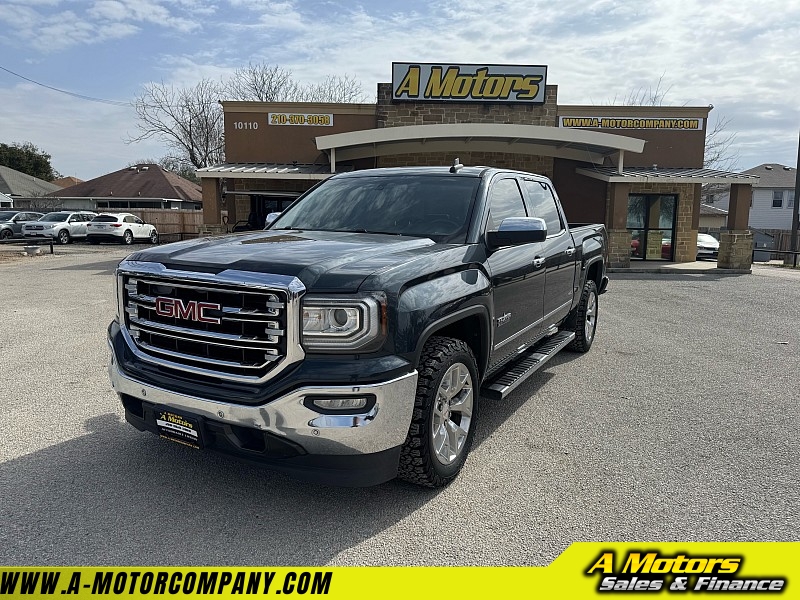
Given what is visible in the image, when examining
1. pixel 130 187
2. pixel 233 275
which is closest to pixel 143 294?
pixel 233 275

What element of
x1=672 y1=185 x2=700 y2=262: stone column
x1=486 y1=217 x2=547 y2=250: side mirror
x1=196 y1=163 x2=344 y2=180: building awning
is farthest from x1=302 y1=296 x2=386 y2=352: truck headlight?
x1=672 y1=185 x2=700 y2=262: stone column

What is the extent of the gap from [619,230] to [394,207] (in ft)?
47.2

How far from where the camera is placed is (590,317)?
7.07 m

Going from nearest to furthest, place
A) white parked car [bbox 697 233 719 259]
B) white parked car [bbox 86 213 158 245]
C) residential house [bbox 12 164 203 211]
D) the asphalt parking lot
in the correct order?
the asphalt parking lot, white parked car [bbox 697 233 719 259], white parked car [bbox 86 213 158 245], residential house [bbox 12 164 203 211]

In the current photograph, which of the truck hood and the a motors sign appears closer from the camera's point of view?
the truck hood

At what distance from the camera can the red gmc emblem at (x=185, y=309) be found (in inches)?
119

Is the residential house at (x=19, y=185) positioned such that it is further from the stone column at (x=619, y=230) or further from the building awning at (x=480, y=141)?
the stone column at (x=619, y=230)

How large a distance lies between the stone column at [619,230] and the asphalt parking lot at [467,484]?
11399 mm

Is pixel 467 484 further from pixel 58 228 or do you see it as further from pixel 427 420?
pixel 58 228

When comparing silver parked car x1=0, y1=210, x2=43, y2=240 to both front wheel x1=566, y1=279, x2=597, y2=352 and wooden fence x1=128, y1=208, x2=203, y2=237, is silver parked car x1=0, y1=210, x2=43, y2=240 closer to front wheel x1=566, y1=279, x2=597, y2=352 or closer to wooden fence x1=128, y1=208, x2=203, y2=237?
wooden fence x1=128, y1=208, x2=203, y2=237

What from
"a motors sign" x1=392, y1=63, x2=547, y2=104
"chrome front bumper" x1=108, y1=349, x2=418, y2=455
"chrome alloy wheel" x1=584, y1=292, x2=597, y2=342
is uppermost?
"a motors sign" x1=392, y1=63, x2=547, y2=104

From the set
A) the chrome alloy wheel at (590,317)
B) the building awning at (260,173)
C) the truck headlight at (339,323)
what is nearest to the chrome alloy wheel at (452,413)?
the truck headlight at (339,323)

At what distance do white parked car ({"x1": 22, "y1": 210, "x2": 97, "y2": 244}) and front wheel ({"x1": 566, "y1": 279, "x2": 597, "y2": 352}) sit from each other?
1084 inches

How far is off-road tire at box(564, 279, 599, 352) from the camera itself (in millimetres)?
6672
